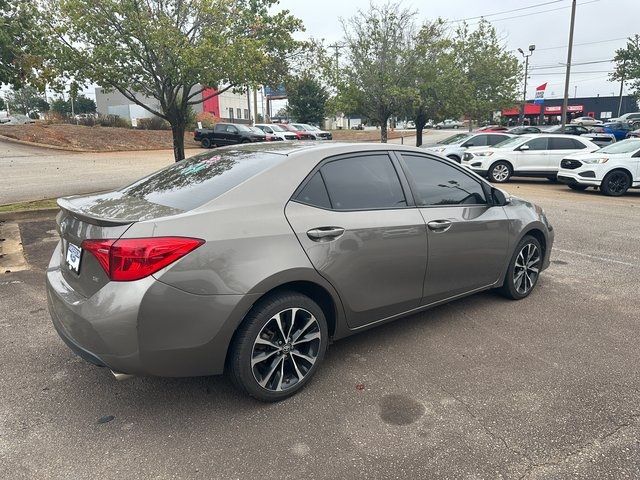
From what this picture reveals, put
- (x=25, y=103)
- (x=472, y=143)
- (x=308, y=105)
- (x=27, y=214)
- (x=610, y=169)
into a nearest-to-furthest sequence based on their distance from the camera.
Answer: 1. (x=27, y=214)
2. (x=610, y=169)
3. (x=472, y=143)
4. (x=308, y=105)
5. (x=25, y=103)

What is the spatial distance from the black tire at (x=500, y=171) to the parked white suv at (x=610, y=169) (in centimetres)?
223

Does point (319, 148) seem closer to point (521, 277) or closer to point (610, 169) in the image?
point (521, 277)

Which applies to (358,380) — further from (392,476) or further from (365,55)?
(365,55)

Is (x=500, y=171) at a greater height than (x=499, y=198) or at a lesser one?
lesser

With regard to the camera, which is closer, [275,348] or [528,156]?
[275,348]

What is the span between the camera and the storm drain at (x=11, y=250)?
19.3 feet

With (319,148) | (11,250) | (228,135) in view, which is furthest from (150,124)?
(319,148)

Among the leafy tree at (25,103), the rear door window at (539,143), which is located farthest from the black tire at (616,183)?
the leafy tree at (25,103)

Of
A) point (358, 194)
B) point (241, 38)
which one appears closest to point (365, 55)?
point (241, 38)

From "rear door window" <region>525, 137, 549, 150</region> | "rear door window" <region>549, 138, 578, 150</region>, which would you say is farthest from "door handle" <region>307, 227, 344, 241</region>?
"rear door window" <region>549, 138, 578, 150</region>

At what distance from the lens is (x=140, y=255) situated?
2637 mm

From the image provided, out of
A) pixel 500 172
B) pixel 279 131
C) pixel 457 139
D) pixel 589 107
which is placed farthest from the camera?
pixel 589 107

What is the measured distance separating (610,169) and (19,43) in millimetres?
12808

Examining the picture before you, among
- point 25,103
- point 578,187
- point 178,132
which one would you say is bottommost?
point 578,187
